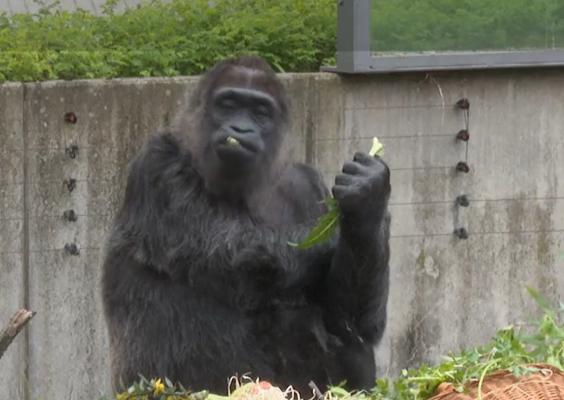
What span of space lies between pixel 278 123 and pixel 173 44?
3.10m

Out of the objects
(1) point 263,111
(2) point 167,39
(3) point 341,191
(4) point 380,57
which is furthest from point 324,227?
(2) point 167,39

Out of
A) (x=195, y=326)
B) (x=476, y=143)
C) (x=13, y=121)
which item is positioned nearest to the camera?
(x=195, y=326)

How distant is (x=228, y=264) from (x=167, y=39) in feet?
12.3

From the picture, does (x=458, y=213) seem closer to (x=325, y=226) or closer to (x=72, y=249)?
(x=72, y=249)

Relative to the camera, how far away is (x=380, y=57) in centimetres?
979

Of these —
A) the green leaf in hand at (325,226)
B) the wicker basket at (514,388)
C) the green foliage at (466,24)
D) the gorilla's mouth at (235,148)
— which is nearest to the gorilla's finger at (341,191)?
the green leaf in hand at (325,226)

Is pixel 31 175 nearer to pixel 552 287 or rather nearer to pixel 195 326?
pixel 195 326

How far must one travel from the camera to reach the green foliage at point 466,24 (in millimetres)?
9875

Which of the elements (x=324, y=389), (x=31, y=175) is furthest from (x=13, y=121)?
(x=324, y=389)

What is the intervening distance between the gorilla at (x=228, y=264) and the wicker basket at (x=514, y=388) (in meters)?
2.08

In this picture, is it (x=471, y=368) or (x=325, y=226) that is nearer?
(x=471, y=368)

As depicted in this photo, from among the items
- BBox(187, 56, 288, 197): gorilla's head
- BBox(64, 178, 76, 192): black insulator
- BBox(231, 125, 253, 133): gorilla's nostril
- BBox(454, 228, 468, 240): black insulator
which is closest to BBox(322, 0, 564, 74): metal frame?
BBox(454, 228, 468, 240): black insulator

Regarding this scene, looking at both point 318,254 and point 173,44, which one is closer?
point 318,254

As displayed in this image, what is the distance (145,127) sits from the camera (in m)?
9.49
